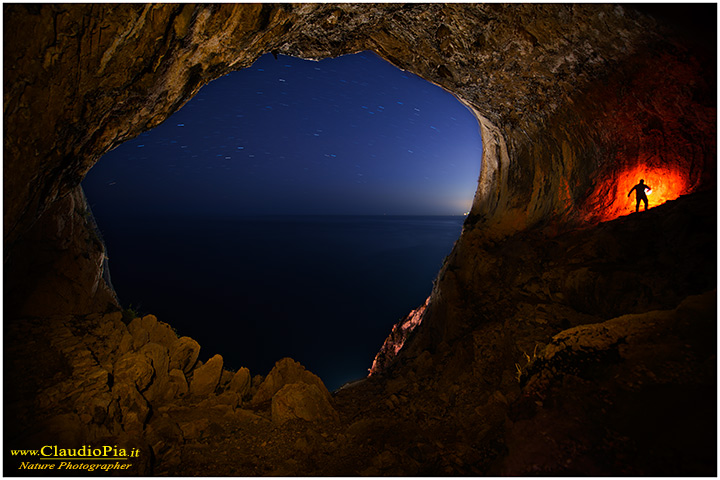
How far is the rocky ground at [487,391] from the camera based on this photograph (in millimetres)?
2246

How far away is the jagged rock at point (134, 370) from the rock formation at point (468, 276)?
0.03 metres

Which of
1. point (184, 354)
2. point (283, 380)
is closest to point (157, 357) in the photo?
point (184, 354)

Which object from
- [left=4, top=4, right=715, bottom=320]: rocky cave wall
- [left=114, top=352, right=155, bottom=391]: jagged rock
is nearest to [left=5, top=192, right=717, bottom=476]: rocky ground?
[left=114, top=352, right=155, bottom=391]: jagged rock

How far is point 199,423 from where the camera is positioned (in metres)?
3.87

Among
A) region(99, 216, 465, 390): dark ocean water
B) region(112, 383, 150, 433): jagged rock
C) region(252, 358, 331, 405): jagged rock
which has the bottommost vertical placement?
region(99, 216, 465, 390): dark ocean water

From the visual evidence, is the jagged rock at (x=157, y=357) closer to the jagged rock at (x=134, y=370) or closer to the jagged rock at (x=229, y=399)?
the jagged rock at (x=134, y=370)

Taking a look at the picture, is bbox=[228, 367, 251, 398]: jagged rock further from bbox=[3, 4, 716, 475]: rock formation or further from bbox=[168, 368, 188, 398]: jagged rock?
bbox=[168, 368, 188, 398]: jagged rock

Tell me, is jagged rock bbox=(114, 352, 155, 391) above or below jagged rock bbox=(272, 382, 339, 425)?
above

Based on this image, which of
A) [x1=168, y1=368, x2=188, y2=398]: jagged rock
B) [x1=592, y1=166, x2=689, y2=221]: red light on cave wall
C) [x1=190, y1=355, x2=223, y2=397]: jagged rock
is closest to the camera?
[x1=168, y1=368, x2=188, y2=398]: jagged rock

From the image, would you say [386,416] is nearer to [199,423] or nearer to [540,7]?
[199,423]

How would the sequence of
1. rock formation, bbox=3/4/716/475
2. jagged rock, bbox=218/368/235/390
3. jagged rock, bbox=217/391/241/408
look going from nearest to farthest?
rock formation, bbox=3/4/716/475
jagged rock, bbox=217/391/241/408
jagged rock, bbox=218/368/235/390

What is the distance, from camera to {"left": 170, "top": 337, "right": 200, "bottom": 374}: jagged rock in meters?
4.99

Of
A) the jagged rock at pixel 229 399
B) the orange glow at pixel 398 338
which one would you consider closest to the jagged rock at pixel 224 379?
the jagged rock at pixel 229 399

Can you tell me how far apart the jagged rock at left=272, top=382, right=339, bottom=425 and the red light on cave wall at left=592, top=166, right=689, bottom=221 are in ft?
24.8
